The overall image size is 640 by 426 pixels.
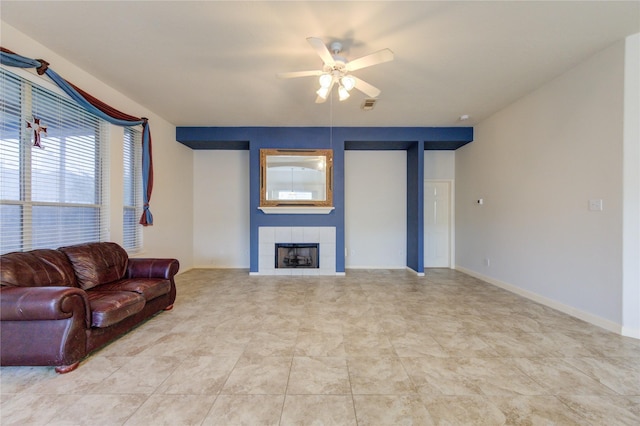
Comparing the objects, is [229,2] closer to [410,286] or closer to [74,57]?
[74,57]

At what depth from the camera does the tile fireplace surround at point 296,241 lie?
4.85 m

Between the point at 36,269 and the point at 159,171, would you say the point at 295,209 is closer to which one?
the point at 159,171

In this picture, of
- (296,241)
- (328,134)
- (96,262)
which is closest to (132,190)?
(96,262)

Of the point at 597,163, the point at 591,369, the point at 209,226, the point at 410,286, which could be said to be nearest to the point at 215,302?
the point at 209,226

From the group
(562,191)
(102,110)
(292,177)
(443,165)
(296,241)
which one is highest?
(102,110)

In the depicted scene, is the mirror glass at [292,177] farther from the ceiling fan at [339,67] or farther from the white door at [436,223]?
the white door at [436,223]

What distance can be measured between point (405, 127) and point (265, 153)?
109 inches

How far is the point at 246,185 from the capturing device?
18.0 feet

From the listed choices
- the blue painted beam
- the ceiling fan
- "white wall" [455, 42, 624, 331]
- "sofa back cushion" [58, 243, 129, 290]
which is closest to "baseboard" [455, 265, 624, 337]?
"white wall" [455, 42, 624, 331]

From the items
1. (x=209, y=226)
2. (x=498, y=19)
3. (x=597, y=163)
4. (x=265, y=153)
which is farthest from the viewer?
(x=209, y=226)

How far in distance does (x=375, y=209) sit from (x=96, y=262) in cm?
464

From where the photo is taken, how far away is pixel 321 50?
2.14 m

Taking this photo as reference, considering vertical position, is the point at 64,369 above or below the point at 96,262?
below

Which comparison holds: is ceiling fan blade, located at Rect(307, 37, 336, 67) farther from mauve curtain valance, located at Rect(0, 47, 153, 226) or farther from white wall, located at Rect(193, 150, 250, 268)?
white wall, located at Rect(193, 150, 250, 268)
